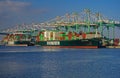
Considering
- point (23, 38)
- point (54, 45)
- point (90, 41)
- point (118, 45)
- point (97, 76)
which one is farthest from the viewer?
point (23, 38)

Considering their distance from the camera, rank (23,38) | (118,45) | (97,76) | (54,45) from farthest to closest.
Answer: (23,38) < (118,45) < (54,45) < (97,76)

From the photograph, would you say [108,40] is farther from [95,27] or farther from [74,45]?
[74,45]

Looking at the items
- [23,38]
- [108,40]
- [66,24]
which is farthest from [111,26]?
[23,38]

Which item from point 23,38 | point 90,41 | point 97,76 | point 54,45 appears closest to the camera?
point 97,76

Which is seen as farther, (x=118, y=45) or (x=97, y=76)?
(x=118, y=45)

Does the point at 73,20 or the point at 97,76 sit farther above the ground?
the point at 73,20

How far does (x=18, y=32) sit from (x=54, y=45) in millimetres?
66143

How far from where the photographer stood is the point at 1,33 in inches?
7121

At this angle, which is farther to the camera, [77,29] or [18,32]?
[18,32]

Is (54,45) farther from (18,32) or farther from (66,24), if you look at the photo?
(18,32)

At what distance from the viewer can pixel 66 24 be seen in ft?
440

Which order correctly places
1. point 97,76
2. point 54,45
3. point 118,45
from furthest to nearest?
point 118,45
point 54,45
point 97,76

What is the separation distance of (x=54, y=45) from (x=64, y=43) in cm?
609

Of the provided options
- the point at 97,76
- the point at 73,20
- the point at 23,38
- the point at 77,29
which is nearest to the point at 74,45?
the point at 77,29
